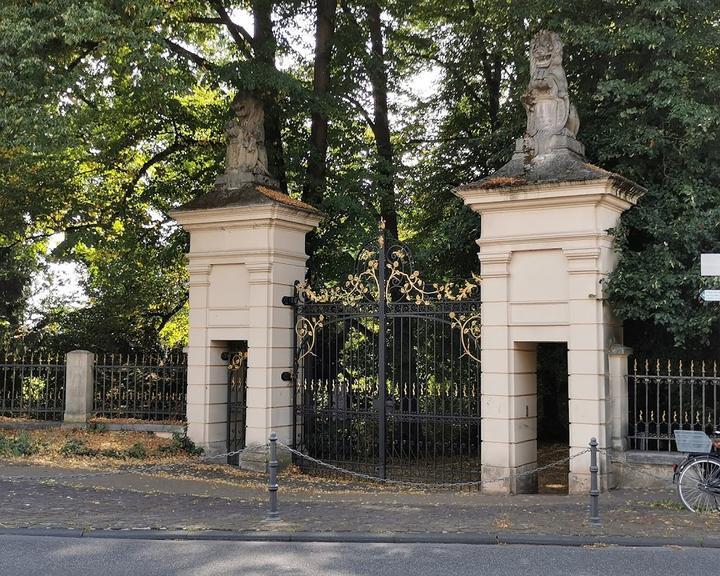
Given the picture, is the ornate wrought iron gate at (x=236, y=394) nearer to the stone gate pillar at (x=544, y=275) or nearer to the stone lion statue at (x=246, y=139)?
the stone lion statue at (x=246, y=139)

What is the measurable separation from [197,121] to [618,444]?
11705 millimetres

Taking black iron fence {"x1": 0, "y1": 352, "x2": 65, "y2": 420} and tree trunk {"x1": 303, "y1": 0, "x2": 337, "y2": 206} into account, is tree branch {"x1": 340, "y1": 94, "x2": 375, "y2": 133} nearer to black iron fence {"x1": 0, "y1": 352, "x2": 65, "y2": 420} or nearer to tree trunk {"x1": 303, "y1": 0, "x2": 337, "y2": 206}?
tree trunk {"x1": 303, "y1": 0, "x2": 337, "y2": 206}

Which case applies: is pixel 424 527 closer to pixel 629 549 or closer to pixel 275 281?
pixel 629 549

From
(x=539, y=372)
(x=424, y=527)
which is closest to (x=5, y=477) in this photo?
(x=424, y=527)

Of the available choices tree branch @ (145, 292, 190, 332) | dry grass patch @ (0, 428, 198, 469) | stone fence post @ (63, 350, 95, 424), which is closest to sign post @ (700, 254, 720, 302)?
dry grass patch @ (0, 428, 198, 469)

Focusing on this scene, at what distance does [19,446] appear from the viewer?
1451cm

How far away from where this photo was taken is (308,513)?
9.99 m

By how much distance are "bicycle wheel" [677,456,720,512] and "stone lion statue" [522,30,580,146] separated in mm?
4959

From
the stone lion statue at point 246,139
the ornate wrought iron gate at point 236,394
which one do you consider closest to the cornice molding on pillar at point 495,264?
the stone lion statue at point 246,139

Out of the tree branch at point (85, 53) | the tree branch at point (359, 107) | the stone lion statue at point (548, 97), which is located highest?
the tree branch at point (359, 107)

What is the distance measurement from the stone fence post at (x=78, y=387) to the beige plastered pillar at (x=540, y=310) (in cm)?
844

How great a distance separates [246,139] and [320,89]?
12.1 feet

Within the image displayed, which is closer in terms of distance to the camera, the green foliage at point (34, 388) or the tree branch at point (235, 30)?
the green foliage at point (34, 388)

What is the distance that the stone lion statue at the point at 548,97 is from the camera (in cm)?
1231
